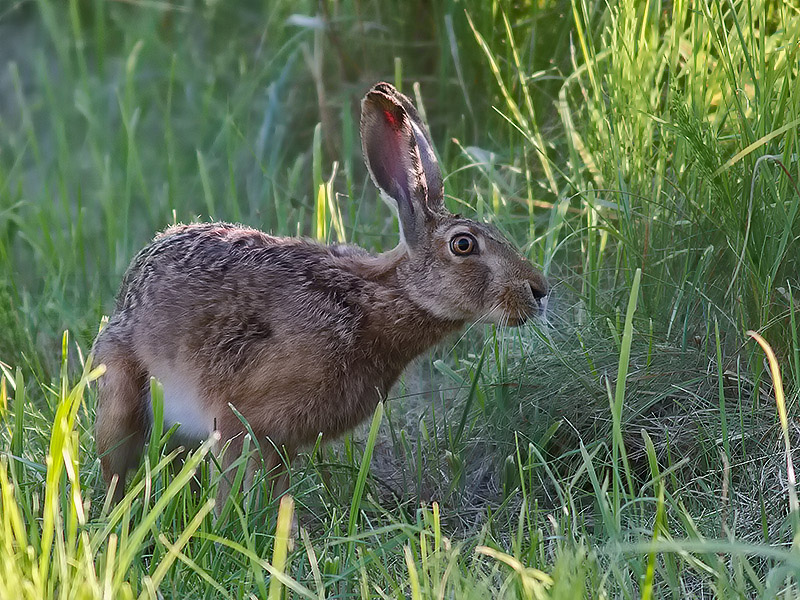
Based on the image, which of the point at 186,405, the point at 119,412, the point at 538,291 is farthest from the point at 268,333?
the point at 538,291

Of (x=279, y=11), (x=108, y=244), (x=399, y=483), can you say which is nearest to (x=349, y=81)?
(x=279, y=11)

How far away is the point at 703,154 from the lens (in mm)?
3344

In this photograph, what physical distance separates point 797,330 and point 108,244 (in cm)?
306

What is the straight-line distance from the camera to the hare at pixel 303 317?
362cm

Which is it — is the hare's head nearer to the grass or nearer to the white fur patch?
the grass

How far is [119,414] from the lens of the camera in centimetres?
364

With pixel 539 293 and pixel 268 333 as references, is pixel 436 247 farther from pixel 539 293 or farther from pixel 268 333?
pixel 268 333

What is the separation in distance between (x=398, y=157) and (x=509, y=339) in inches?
32.5

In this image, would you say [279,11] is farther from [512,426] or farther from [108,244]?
[512,426]

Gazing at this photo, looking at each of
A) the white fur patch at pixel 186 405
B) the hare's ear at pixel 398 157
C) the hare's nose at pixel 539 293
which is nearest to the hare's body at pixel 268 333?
the white fur patch at pixel 186 405

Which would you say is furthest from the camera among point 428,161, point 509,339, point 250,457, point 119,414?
point 509,339

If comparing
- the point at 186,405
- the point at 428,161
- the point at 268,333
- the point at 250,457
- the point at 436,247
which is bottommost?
the point at 250,457

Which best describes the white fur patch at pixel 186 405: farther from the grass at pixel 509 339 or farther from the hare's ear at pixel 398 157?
the hare's ear at pixel 398 157

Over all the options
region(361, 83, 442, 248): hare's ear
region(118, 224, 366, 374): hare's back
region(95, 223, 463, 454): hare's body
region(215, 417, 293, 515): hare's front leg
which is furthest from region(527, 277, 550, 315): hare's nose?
region(215, 417, 293, 515): hare's front leg
